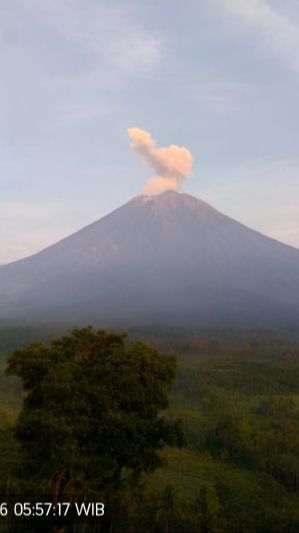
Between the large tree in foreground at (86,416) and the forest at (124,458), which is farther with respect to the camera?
the forest at (124,458)

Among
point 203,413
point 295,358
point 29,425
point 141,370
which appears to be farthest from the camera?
point 295,358

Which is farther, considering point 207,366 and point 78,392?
point 207,366

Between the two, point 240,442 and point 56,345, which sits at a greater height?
point 56,345

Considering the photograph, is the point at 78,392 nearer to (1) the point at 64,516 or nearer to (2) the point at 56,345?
(2) the point at 56,345

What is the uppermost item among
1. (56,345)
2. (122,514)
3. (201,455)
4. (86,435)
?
(56,345)

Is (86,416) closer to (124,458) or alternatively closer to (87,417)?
(87,417)

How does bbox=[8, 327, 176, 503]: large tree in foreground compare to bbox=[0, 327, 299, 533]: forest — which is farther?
bbox=[0, 327, 299, 533]: forest

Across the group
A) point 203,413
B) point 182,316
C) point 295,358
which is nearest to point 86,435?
point 203,413
